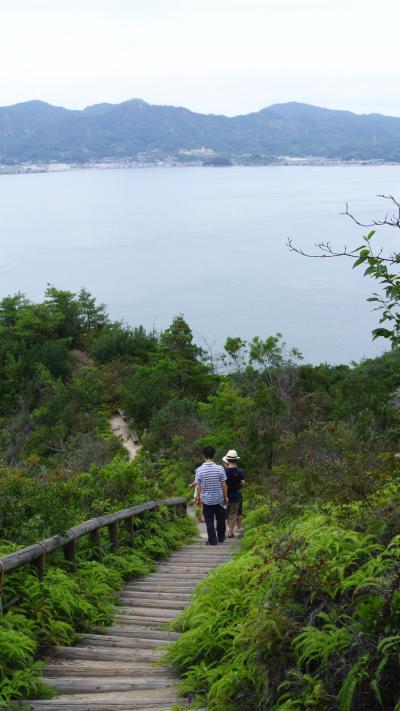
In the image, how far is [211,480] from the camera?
33.4 feet

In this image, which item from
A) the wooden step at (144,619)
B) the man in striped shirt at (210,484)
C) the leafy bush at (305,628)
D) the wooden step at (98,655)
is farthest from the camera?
the man in striped shirt at (210,484)

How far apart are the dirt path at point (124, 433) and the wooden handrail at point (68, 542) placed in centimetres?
1840

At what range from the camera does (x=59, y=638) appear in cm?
564

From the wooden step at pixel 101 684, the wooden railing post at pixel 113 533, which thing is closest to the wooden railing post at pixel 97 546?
the wooden railing post at pixel 113 533

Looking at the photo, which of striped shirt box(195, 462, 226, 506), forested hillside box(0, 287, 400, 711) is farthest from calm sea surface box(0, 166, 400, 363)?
forested hillside box(0, 287, 400, 711)

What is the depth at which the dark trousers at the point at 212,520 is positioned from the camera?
10.5m

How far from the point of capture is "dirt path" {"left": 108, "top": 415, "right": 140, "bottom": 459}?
2846 cm

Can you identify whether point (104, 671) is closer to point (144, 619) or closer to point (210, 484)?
point (144, 619)

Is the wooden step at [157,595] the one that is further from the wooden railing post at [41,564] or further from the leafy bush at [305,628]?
the wooden railing post at [41,564]

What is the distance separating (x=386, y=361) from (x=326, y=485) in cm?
3031

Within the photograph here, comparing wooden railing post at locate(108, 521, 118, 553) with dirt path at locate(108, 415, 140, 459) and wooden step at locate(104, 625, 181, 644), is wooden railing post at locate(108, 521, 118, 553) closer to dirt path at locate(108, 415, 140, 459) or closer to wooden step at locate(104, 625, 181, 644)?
wooden step at locate(104, 625, 181, 644)

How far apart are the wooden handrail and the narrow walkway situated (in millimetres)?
654

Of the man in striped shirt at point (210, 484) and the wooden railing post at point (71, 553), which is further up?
the wooden railing post at point (71, 553)

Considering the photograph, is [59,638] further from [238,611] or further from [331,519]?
[331,519]
